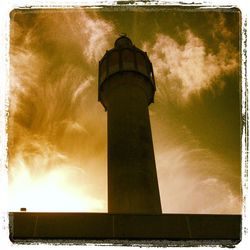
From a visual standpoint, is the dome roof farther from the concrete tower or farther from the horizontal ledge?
the horizontal ledge

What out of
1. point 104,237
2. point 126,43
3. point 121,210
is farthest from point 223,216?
point 126,43

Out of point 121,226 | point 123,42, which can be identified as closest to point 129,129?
point 121,226

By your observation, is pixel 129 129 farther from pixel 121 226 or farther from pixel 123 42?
pixel 123 42

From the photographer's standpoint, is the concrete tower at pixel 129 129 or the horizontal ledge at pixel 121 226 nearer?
the horizontal ledge at pixel 121 226

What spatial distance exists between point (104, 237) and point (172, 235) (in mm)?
1228

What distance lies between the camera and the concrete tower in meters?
10.4

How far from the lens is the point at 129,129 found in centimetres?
1206

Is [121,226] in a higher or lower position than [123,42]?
lower

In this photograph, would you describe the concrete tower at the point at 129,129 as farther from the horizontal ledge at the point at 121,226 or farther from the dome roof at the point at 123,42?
the horizontal ledge at the point at 121,226

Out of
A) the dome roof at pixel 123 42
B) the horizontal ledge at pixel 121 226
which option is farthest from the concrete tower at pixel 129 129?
the horizontal ledge at pixel 121 226

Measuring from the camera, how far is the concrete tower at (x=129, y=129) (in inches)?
408

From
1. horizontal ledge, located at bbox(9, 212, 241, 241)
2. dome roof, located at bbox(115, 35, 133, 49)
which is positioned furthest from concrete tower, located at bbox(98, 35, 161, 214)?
horizontal ledge, located at bbox(9, 212, 241, 241)

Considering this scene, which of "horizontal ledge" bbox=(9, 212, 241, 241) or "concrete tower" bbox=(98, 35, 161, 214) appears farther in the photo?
"concrete tower" bbox=(98, 35, 161, 214)

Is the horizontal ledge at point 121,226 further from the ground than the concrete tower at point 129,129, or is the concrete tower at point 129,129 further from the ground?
the concrete tower at point 129,129
